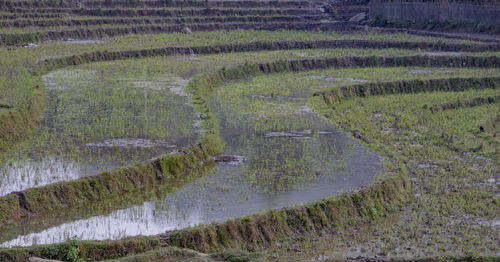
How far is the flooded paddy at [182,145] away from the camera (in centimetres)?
1012

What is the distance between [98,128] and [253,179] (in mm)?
4741

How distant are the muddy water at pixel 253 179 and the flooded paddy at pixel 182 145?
0.7 inches

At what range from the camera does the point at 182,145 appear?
13609 mm

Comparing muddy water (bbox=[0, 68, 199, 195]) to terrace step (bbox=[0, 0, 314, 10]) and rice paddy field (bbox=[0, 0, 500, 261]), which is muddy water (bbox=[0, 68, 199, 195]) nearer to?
rice paddy field (bbox=[0, 0, 500, 261])

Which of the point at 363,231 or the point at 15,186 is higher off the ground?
the point at 15,186

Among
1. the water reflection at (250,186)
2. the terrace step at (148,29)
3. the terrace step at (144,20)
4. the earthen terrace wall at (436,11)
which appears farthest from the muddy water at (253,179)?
the earthen terrace wall at (436,11)

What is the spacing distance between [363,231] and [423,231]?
37.1 inches

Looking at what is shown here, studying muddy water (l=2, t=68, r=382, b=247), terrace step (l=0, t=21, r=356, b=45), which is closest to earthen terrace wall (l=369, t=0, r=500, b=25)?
terrace step (l=0, t=21, r=356, b=45)

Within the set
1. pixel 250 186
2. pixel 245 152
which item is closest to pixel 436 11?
pixel 245 152

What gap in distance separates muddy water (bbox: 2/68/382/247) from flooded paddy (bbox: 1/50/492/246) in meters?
0.02

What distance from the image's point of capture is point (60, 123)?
49.8 ft

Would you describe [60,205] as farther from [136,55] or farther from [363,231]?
[136,55]

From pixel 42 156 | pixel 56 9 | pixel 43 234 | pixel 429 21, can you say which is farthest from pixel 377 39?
Answer: pixel 43 234

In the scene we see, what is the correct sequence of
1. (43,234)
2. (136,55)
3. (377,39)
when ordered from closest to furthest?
(43,234), (136,55), (377,39)
